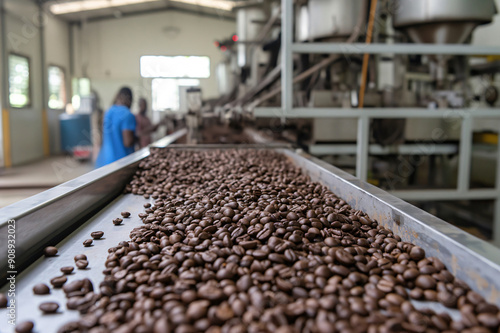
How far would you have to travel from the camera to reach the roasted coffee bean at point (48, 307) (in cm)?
74

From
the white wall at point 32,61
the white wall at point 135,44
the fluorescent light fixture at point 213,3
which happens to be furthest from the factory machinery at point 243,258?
the white wall at point 135,44

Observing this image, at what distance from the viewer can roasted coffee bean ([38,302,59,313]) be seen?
0.74 meters

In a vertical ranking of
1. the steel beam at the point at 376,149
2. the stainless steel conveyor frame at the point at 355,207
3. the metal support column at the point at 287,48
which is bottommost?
the stainless steel conveyor frame at the point at 355,207

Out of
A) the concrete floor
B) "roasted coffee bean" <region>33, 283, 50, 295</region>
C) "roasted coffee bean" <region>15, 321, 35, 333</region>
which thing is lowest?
the concrete floor

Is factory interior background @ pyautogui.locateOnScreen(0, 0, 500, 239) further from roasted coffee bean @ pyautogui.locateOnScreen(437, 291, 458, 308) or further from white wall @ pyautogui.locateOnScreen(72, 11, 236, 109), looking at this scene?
roasted coffee bean @ pyautogui.locateOnScreen(437, 291, 458, 308)

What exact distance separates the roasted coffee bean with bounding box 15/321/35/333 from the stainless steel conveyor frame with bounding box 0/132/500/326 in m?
0.16

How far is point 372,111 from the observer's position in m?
2.53

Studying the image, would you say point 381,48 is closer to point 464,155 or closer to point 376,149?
point 376,149

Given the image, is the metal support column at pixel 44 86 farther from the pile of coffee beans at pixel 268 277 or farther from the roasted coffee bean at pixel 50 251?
the roasted coffee bean at pixel 50 251

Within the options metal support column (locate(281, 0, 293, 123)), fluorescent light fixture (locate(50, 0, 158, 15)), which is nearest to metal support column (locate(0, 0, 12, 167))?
fluorescent light fixture (locate(50, 0, 158, 15))

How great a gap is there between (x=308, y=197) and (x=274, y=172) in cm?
44

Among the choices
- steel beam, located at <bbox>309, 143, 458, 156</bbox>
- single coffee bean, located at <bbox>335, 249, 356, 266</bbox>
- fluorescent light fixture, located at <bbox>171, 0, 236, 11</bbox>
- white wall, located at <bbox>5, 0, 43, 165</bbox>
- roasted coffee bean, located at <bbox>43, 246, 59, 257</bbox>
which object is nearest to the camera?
single coffee bean, located at <bbox>335, 249, 356, 266</bbox>

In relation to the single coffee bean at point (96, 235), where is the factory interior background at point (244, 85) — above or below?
above

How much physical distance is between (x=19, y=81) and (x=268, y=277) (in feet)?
27.6
